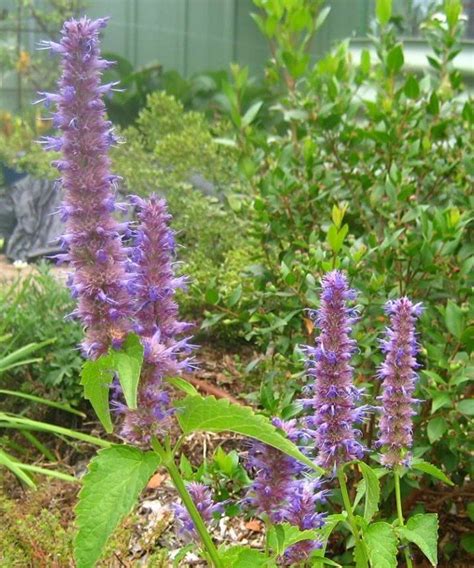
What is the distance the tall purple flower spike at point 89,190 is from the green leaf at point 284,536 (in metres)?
0.44

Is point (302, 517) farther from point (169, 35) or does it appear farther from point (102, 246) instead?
point (169, 35)

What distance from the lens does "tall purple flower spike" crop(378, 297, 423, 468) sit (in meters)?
1.55

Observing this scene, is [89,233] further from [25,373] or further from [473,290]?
[25,373]

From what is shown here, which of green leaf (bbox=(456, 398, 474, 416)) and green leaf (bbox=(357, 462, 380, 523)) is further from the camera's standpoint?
green leaf (bbox=(456, 398, 474, 416))

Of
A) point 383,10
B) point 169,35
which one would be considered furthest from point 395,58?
point 169,35

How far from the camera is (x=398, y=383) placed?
158 cm

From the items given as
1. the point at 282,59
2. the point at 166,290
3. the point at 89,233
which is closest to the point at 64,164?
the point at 89,233

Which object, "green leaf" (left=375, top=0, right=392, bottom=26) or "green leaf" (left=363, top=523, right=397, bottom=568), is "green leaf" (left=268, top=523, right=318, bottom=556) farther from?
"green leaf" (left=375, top=0, right=392, bottom=26)

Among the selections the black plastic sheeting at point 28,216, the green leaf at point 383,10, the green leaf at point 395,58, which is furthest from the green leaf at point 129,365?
the black plastic sheeting at point 28,216

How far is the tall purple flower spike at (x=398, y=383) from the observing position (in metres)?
1.55

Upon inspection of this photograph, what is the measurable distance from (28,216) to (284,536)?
6.21 metres

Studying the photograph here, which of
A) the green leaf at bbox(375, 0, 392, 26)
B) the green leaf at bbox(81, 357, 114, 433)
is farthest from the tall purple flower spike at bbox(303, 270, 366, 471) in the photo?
the green leaf at bbox(375, 0, 392, 26)

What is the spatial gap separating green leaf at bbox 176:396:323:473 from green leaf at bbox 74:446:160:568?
8 centimetres

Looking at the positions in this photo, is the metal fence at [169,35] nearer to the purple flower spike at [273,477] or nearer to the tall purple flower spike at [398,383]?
the tall purple flower spike at [398,383]
